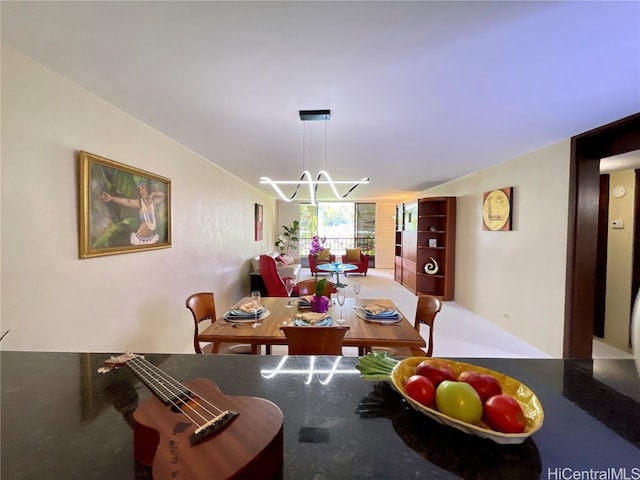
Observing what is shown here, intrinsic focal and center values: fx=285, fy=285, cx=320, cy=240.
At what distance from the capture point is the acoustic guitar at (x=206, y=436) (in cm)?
49

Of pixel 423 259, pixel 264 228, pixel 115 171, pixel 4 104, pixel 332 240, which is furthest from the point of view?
pixel 332 240

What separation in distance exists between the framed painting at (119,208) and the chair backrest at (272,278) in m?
1.75

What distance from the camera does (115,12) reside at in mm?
1155

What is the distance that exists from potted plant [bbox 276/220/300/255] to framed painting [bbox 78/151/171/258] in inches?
240

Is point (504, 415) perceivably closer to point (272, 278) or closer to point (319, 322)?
point (319, 322)

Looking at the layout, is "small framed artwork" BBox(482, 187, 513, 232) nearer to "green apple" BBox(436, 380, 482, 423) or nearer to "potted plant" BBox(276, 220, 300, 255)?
"green apple" BBox(436, 380, 482, 423)

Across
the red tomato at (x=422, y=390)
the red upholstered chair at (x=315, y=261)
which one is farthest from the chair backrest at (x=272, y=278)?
the red tomato at (x=422, y=390)

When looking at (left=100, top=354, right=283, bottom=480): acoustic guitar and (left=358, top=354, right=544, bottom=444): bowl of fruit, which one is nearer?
(left=100, top=354, right=283, bottom=480): acoustic guitar

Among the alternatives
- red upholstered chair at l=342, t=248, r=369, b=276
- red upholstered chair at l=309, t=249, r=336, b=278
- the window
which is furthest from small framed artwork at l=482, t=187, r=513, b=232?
the window

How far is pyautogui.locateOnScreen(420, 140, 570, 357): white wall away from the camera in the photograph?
9.81 feet

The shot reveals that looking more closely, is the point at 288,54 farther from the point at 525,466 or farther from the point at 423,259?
the point at 423,259

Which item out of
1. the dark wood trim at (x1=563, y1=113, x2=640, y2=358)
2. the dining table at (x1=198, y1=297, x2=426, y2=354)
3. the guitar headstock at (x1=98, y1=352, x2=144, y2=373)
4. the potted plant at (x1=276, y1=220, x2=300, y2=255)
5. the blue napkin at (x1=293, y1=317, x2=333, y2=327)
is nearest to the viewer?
the guitar headstock at (x1=98, y1=352, x2=144, y2=373)

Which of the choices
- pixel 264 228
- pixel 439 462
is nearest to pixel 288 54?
pixel 439 462

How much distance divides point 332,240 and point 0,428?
9144 millimetres
